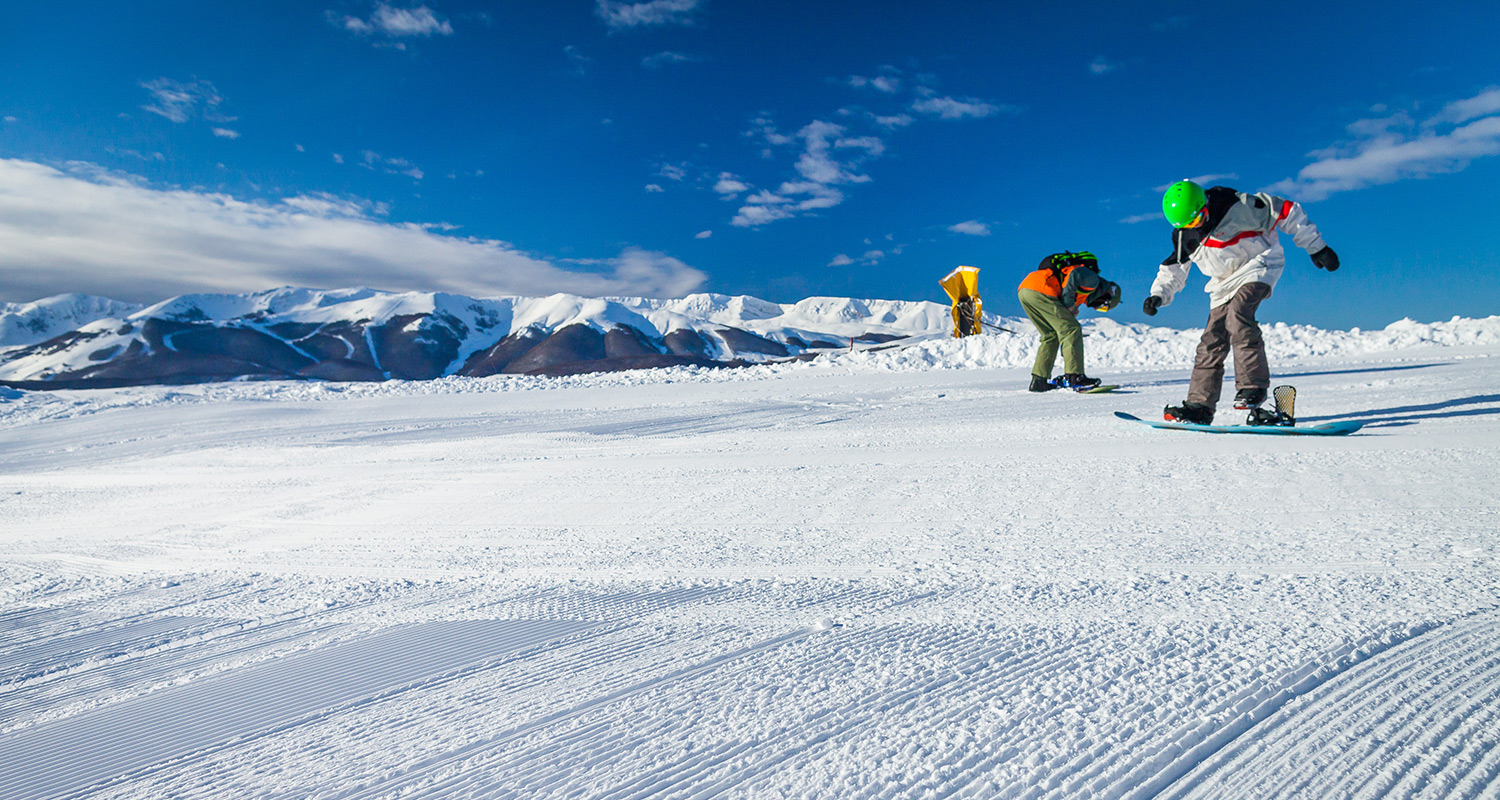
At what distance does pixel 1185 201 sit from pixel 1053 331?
3.15 meters

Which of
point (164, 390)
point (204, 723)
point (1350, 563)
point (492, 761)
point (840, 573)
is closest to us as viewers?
point (492, 761)

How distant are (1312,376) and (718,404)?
681 centimetres

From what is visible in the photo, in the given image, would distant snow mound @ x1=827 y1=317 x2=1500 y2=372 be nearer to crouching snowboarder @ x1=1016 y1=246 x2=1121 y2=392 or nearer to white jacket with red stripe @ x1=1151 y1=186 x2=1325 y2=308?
crouching snowboarder @ x1=1016 y1=246 x2=1121 y2=392

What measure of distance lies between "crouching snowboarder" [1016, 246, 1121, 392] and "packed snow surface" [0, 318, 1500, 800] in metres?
3.17

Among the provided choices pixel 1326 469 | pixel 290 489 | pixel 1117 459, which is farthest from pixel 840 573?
pixel 290 489

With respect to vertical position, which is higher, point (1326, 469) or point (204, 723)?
point (1326, 469)

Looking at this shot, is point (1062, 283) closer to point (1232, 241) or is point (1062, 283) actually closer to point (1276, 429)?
point (1232, 241)

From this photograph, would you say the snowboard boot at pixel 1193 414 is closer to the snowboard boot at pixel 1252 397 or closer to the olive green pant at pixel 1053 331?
the snowboard boot at pixel 1252 397

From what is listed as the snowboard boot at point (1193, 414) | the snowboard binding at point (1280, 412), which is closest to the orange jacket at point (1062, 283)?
the snowboard boot at point (1193, 414)

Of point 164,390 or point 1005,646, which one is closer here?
point 1005,646

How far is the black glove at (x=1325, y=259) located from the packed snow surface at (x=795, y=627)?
1078mm

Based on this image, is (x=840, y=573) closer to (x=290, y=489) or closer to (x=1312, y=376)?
(x=290, y=489)

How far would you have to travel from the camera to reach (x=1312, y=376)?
775 centimetres

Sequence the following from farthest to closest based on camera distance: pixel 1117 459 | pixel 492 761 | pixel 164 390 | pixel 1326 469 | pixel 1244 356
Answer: pixel 164 390 < pixel 1244 356 < pixel 1117 459 < pixel 1326 469 < pixel 492 761
